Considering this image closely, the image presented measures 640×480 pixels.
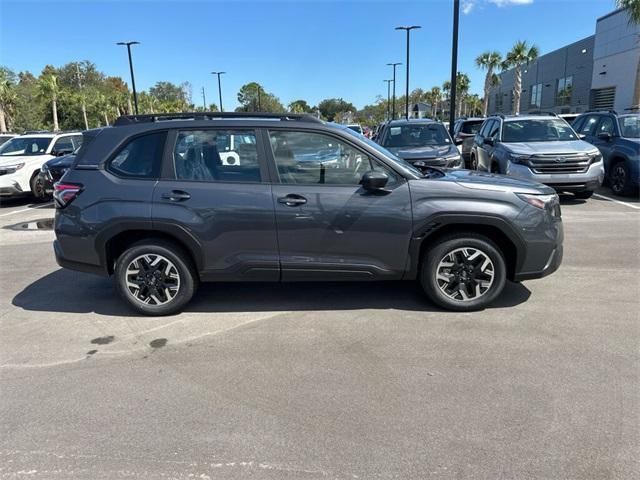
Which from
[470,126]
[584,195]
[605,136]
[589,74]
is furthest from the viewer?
[589,74]

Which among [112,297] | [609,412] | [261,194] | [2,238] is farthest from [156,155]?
[2,238]

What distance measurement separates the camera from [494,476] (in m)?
2.45

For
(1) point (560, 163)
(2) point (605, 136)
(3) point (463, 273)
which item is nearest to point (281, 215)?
(3) point (463, 273)

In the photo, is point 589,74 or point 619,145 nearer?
point 619,145

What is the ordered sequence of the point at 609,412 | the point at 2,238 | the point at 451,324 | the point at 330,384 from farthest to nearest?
1. the point at 2,238
2. the point at 451,324
3. the point at 330,384
4. the point at 609,412

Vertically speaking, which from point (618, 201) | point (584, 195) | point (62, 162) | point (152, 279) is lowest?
point (618, 201)

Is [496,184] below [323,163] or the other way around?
below

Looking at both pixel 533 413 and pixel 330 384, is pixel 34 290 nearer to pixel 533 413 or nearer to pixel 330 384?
pixel 330 384

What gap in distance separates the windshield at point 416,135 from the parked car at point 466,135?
450 cm

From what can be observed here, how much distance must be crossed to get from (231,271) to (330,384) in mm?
1549

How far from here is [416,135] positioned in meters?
11.0

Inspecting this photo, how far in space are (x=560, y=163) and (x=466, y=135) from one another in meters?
6.93

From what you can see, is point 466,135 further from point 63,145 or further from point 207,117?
point 207,117

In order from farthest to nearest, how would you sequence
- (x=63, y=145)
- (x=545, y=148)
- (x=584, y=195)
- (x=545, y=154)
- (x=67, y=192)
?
(x=63, y=145) < (x=584, y=195) < (x=545, y=148) < (x=545, y=154) < (x=67, y=192)
